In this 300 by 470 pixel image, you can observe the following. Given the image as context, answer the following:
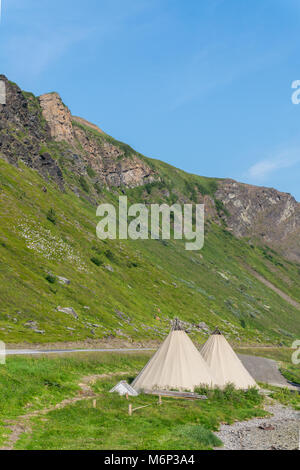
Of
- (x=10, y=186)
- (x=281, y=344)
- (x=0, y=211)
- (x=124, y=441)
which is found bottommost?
(x=281, y=344)

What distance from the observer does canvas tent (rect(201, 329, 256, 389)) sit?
44.8 metres

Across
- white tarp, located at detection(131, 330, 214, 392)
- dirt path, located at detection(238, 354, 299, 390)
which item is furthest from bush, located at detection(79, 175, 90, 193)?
white tarp, located at detection(131, 330, 214, 392)

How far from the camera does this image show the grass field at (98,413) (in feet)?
73.5

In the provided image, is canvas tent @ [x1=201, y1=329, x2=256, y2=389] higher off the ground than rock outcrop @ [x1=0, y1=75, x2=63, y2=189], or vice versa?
rock outcrop @ [x1=0, y1=75, x2=63, y2=189]

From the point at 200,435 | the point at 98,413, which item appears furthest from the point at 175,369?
the point at 200,435

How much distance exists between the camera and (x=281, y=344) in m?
133

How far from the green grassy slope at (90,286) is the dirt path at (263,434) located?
3550 centimetres

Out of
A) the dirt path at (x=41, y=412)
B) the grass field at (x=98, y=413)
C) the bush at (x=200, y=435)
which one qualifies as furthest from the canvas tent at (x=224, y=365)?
the bush at (x=200, y=435)

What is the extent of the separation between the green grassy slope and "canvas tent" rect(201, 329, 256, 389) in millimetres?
25490

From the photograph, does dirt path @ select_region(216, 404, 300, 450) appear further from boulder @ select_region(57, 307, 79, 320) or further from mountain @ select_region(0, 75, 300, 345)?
boulder @ select_region(57, 307, 79, 320)

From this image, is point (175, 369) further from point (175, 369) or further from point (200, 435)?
point (200, 435)
